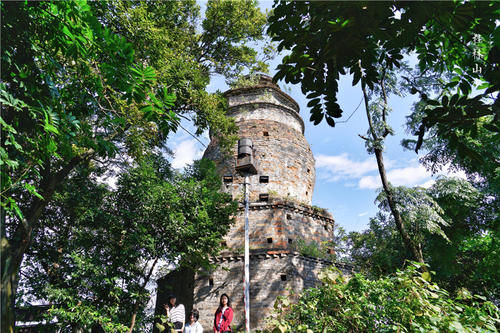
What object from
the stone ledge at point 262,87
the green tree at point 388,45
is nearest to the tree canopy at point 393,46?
the green tree at point 388,45

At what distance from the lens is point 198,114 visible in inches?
412

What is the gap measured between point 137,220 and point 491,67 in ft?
33.8

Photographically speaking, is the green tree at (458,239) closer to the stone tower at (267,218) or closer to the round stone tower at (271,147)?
the stone tower at (267,218)

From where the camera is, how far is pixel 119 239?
1020cm

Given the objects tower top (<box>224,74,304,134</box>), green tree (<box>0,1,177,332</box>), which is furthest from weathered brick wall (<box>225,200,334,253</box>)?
green tree (<box>0,1,177,332</box>)

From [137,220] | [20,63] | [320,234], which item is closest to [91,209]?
A: [137,220]

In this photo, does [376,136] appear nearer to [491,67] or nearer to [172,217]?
[172,217]

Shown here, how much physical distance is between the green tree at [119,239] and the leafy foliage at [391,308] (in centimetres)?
681

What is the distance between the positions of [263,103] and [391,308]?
44.3ft

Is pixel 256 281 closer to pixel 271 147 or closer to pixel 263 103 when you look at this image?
pixel 271 147

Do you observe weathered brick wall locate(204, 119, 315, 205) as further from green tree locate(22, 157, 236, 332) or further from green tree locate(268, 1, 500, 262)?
green tree locate(268, 1, 500, 262)

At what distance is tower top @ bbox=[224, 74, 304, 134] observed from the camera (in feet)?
52.1

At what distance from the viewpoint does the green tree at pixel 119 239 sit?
351 inches

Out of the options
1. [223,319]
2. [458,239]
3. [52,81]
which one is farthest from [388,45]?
[458,239]
